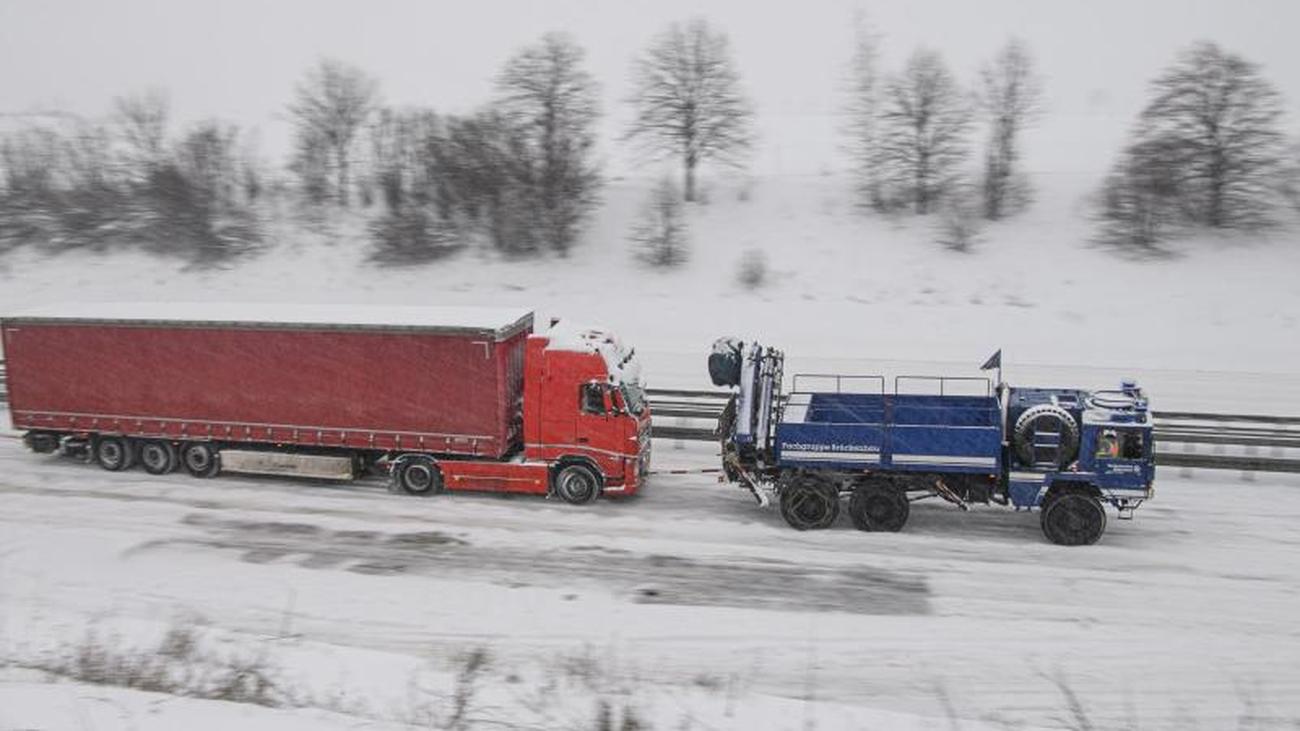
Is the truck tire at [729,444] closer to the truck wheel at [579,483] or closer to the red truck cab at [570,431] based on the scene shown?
the red truck cab at [570,431]

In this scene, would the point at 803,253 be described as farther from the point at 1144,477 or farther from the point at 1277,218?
the point at 1144,477

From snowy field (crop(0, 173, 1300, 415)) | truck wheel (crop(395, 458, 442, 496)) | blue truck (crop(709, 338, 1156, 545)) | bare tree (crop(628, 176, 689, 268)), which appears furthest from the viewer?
bare tree (crop(628, 176, 689, 268))

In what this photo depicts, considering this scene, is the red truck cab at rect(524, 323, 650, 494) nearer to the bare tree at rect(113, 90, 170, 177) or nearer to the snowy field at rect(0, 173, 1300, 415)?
the snowy field at rect(0, 173, 1300, 415)

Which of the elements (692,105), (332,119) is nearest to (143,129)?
(332,119)

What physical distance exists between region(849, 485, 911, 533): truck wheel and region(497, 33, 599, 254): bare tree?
67.9ft

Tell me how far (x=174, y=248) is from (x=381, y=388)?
79.6 feet

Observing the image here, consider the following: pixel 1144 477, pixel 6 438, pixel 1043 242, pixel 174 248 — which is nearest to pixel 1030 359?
pixel 1043 242

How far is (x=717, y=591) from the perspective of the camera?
1390 centimetres

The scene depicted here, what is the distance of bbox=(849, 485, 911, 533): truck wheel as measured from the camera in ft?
53.2

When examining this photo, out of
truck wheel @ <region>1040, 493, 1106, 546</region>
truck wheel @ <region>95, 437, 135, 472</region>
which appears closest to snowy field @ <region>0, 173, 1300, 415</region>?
truck wheel @ <region>1040, 493, 1106, 546</region>

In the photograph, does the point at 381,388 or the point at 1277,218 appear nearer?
the point at 381,388

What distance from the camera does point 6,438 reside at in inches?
888

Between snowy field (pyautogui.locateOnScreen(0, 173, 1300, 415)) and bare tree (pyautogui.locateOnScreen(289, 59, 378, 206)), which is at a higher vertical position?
bare tree (pyautogui.locateOnScreen(289, 59, 378, 206))

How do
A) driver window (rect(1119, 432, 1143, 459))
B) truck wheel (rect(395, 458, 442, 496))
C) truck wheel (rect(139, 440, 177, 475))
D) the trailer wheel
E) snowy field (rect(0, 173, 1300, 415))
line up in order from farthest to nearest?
snowy field (rect(0, 173, 1300, 415)) → truck wheel (rect(139, 440, 177, 475)) → the trailer wheel → truck wheel (rect(395, 458, 442, 496)) → driver window (rect(1119, 432, 1143, 459))
